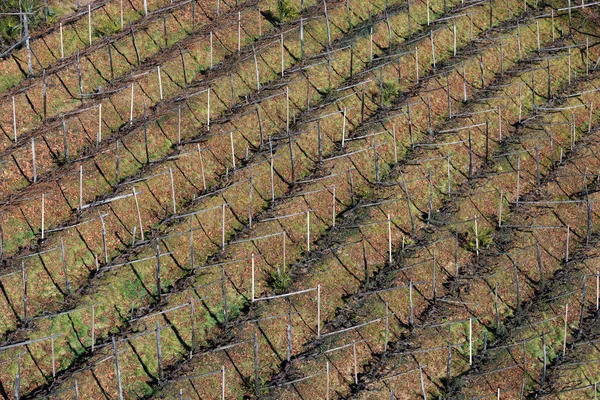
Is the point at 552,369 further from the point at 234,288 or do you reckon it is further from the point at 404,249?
the point at 234,288

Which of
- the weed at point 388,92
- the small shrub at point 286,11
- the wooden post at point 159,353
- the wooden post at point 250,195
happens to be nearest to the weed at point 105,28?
the small shrub at point 286,11

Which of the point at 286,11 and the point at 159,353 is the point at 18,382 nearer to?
the point at 159,353

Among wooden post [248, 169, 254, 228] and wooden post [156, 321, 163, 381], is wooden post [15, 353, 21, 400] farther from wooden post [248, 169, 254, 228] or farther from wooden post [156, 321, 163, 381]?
wooden post [248, 169, 254, 228]

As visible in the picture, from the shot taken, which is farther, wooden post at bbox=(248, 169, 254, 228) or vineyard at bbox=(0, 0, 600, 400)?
wooden post at bbox=(248, 169, 254, 228)

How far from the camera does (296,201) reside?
27.9m

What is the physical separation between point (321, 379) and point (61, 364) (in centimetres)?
648

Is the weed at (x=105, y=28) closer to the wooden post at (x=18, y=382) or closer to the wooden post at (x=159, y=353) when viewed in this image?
the wooden post at (x=159, y=353)

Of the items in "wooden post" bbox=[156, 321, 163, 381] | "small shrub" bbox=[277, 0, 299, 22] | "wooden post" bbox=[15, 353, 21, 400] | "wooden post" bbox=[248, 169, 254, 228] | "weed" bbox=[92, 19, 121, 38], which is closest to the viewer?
"wooden post" bbox=[15, 353, 21, 400]

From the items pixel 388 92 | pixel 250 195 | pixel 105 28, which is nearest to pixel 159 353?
pixel 250 195

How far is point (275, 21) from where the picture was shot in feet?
111

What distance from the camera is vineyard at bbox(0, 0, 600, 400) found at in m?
24.4

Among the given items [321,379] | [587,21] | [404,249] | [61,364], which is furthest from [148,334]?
[587,21]

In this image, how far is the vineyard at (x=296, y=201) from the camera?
24.4 metres

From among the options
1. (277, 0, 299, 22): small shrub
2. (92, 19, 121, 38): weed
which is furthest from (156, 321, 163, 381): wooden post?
(277, 0, 299, 22): small shrub
